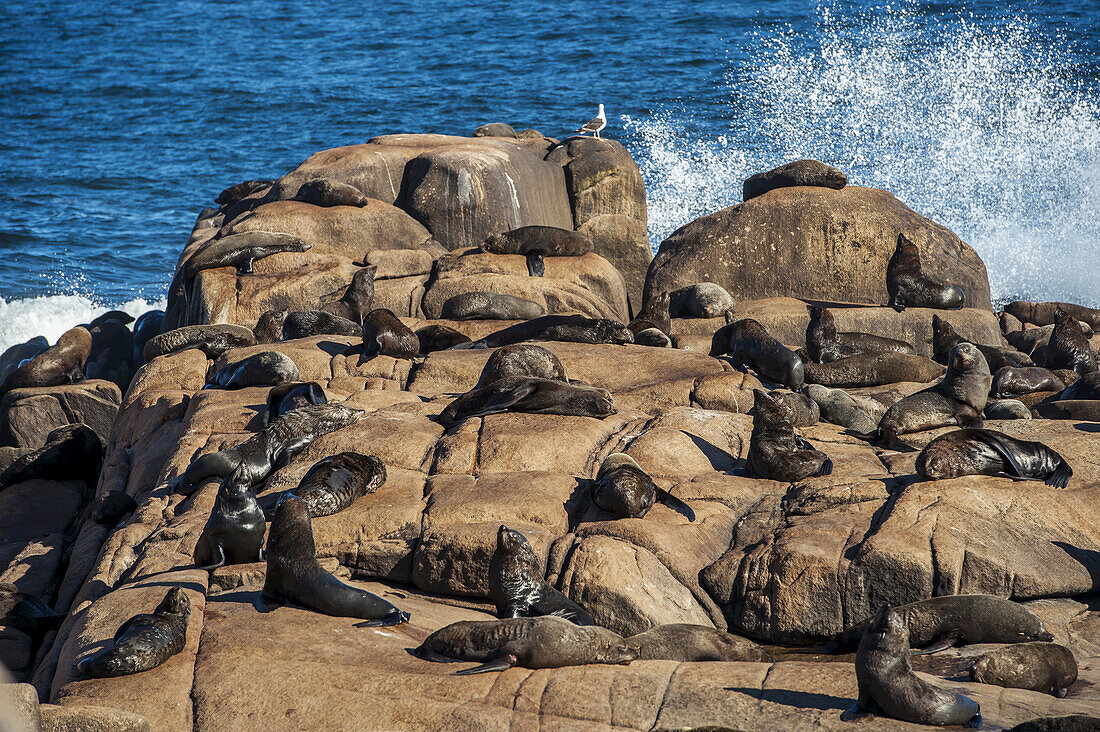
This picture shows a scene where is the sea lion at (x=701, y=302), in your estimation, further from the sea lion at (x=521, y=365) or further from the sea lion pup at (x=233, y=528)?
the sea lion pup at (x=233, y=528)

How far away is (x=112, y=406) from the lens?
1365cm

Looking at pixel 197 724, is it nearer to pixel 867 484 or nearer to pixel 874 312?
pixel 867 484

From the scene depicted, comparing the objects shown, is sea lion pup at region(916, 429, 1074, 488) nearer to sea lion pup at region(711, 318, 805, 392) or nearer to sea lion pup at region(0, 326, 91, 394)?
sea lion pup at region(711, 318, 805, 392)

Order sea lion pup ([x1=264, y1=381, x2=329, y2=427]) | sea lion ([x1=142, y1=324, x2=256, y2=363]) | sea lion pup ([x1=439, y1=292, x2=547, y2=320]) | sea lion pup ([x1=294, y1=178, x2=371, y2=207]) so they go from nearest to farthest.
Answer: sea lion pup ([x1=264, y1=381, x2=329, y2=427]) → sea lion ([x1=142, y1=324, x2=256, y2=363]) → sea lion pup ([x1=439, y1=292, x2=547, y2=320]) → sea lion pup ([x1=294, y1=178, x2=371, y2=207])

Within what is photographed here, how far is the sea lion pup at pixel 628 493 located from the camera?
702 cm

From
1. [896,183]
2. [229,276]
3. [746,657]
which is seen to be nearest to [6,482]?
[229,276]

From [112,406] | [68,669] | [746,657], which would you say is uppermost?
[68,669]

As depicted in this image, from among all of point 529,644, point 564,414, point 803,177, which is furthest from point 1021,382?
point 529,644

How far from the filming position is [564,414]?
8.54m

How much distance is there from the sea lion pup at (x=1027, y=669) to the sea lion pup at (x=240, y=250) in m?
10.8

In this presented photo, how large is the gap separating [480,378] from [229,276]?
5382mm

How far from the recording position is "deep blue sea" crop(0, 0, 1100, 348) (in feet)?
88.5

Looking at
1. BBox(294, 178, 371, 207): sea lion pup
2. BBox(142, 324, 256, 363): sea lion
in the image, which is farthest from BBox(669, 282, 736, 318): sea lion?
BBox(142, 324, 256, 363): sea lion

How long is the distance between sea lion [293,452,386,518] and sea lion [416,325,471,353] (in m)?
4.25
